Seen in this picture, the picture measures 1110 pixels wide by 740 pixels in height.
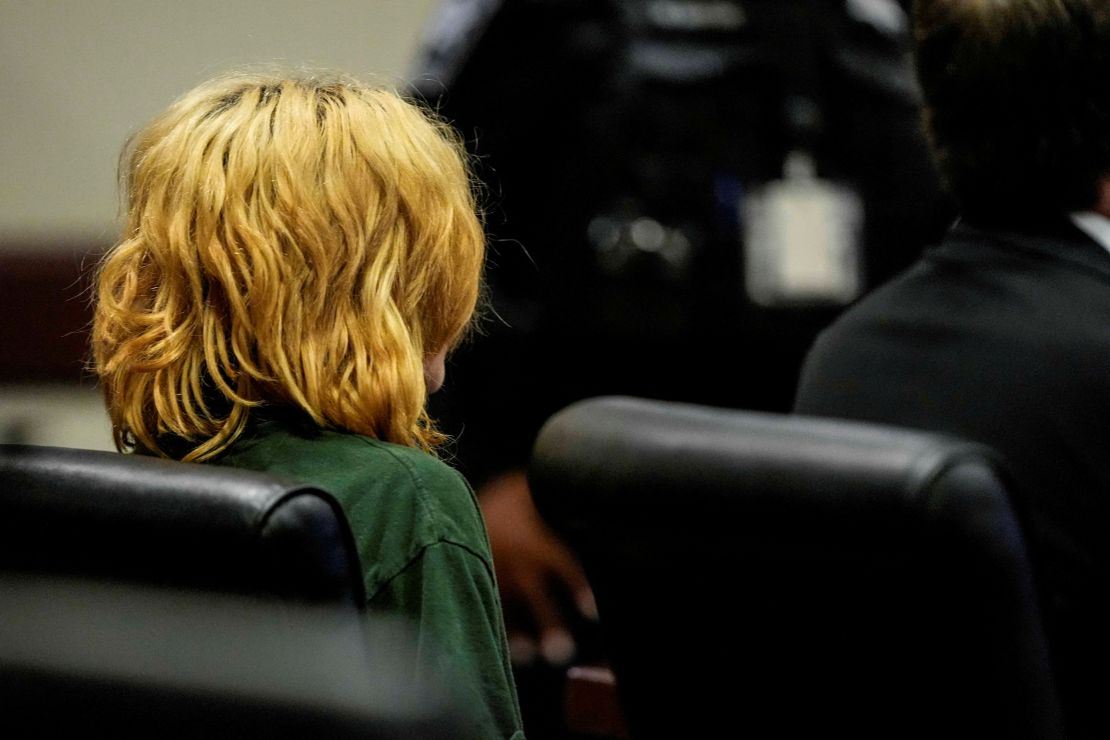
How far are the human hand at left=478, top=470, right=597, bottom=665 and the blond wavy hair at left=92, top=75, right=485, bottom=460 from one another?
1.18 meters

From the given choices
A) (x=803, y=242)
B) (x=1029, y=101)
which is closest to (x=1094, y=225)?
(x=1029, y=101)

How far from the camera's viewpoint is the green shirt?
0.84 meters

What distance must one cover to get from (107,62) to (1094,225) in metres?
2.38

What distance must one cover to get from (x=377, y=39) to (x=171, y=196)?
223 centimetres

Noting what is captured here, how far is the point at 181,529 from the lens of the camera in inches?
21.6

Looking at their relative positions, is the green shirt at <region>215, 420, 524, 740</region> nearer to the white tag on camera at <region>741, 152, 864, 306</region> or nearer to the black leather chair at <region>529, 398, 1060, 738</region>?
the black leather chair at <region>529, 398, 1060, 738</region>

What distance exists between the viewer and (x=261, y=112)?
40.0 inches

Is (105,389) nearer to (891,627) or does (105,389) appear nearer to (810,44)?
(891,627)

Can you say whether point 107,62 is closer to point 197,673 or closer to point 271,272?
point 271,272

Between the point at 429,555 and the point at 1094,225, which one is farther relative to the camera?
the point at 1094,225

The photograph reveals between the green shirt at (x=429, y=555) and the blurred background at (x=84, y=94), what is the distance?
6.76 ft

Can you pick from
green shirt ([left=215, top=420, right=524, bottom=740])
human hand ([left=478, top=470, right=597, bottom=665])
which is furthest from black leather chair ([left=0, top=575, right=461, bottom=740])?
human hand ([left=478, top=470, right=597, bottom=665])

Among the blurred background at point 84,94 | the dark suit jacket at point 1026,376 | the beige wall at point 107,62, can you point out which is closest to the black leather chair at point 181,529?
the dark suit jacket at point 1026,376

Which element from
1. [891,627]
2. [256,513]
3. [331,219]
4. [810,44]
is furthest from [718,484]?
[810,44]
